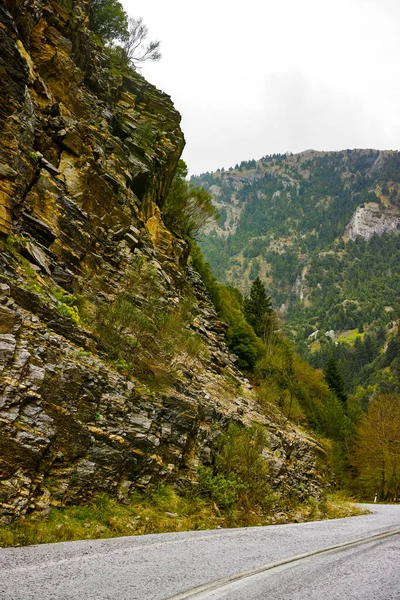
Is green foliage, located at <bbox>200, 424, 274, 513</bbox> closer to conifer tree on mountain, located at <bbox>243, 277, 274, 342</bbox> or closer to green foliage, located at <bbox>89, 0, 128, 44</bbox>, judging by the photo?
green foliage, located at <bbox>89, 0, 128, 44</bbox>

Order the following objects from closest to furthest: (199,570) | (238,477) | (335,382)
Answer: (199,570)
(238,477)
(335,382)

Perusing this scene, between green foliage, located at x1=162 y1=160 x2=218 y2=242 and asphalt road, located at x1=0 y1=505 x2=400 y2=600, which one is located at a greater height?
green foliage, located at x1=162 y1=160 x2=218 y2=242

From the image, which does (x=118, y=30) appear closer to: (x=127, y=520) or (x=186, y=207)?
(x=186, y=207)

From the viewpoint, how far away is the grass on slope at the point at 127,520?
687 cm

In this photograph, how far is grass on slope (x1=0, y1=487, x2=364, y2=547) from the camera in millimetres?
6871

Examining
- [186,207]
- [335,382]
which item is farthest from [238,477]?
A: [335,382]

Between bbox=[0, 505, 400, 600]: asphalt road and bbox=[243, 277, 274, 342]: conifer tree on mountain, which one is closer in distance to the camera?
bbox=[0, 505, 400, 600]: asphalt road

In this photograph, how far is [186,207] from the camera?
31.0m

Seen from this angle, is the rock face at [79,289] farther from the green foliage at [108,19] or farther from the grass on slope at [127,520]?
the green foliage at [108,19]

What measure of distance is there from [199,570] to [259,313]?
129 feet

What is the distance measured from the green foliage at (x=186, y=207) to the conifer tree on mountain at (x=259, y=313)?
13703 mm

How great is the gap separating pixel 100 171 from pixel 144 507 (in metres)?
13.3

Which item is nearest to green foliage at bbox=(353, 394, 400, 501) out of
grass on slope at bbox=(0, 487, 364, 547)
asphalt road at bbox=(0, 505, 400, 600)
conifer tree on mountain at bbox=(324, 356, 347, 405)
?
conifer tree on mountain at bbox=(324, 356, 347, 405)

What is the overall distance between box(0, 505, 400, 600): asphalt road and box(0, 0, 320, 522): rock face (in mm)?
1887
